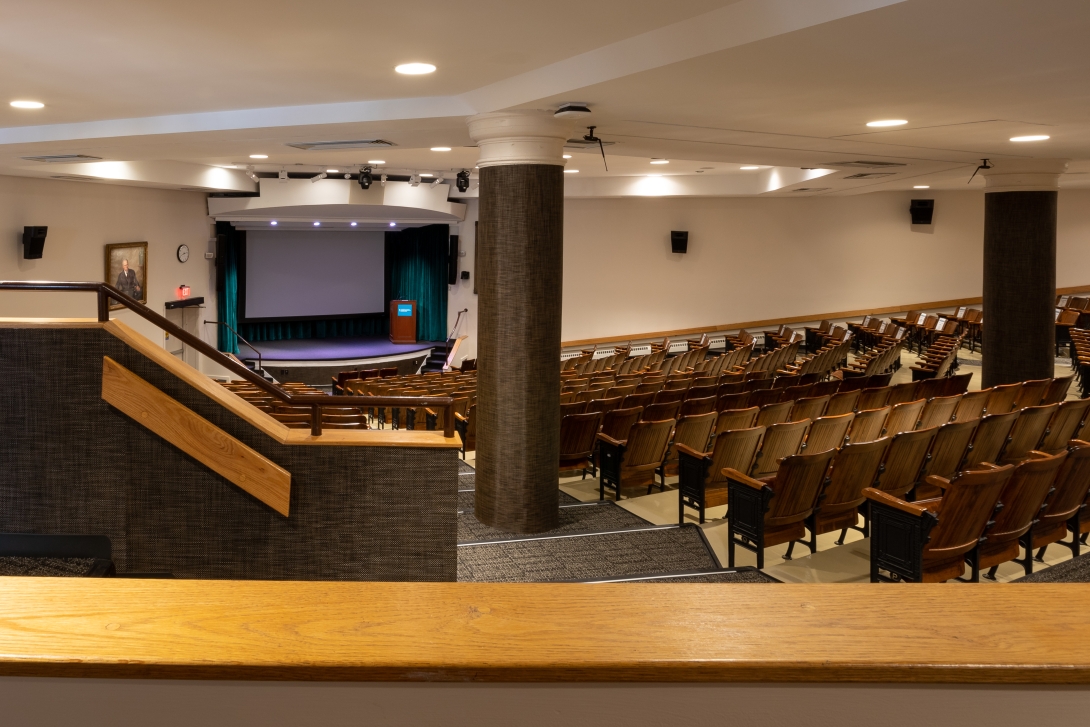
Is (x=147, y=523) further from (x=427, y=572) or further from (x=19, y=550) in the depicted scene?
(x=427, y=572)

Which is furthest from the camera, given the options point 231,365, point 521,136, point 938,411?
point 938,411

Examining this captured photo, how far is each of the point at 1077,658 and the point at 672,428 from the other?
578cm

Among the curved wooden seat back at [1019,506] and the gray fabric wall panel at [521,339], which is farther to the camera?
the gray fabric wall panel at [521,339]

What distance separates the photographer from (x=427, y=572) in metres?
4.86

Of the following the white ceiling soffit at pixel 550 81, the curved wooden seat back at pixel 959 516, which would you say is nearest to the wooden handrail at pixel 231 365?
the white ceiling soffit at pixel 550 81

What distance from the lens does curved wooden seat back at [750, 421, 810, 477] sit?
6.20m

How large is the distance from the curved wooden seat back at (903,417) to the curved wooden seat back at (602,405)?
2.44 m

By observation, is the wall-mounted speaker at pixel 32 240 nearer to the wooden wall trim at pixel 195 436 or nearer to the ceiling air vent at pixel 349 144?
the ceiling air vent at pixel 349 144

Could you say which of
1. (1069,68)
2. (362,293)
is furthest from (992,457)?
(362,293)

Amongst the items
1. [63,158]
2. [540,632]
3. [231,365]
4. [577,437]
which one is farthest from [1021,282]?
[63,158]

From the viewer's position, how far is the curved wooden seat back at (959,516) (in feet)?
14.9

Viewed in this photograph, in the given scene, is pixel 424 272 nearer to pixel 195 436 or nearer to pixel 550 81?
pixel 550 81

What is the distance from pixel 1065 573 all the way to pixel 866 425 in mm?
2018

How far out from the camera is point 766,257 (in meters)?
18.7
